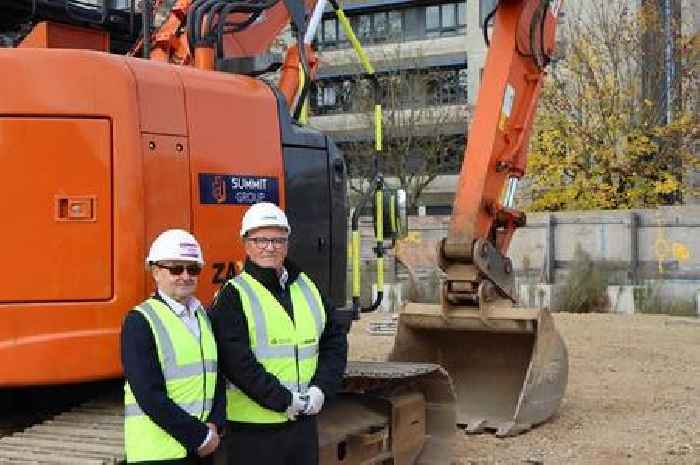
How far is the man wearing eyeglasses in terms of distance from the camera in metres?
3.59

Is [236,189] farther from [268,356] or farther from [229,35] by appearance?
[229,35]

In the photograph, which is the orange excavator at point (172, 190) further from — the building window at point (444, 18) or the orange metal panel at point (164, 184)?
the building window at point (444, 18)

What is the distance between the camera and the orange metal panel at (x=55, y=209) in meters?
3.87

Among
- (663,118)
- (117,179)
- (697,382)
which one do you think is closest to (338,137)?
(663,118)

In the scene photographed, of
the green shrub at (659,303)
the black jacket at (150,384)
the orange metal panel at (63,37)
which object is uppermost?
the orange metal panel at (63,37)

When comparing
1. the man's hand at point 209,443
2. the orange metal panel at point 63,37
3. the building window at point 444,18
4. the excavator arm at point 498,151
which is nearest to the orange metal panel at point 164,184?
the man's hand at point 209,443

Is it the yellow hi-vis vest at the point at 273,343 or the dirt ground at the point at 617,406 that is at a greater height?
the yellow hi-vis vest at the point at 273,343

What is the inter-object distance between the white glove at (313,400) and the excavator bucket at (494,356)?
12.4ft

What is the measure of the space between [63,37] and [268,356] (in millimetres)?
2761

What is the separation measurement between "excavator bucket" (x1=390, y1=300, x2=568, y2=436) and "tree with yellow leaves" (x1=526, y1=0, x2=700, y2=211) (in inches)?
595

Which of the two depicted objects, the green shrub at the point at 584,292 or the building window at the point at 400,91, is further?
the building window at the point at 400,91

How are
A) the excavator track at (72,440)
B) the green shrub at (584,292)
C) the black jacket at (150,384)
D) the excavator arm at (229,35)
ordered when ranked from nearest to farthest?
the black jacket at (150,384) → the excavator track at (72,440) → the excavator arm at (229,35) → the green shrub at (584,292)

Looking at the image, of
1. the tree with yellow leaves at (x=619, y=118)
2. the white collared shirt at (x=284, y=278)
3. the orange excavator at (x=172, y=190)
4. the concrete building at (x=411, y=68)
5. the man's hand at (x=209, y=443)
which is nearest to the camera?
the man's hand at (x=209, y=443)

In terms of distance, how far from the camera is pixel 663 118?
23062 millimetres
